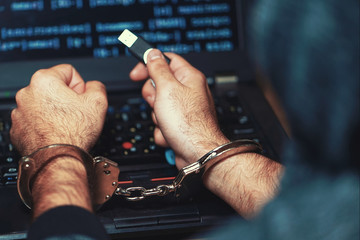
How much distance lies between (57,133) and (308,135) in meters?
0.38

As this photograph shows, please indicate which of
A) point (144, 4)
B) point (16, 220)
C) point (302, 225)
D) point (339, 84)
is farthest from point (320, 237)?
point (144, 4)

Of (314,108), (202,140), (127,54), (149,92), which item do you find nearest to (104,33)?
(127,54)

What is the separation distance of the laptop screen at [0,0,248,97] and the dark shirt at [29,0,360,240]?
1.62 feet

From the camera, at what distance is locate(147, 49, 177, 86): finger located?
2.16 ft

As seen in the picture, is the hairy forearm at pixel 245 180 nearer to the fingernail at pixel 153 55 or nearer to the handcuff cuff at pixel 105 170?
the handcuff cuff at pixel 105 170

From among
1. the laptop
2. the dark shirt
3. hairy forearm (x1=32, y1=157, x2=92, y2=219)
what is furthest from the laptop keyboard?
the dark shirt

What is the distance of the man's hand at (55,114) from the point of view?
62 centimetres

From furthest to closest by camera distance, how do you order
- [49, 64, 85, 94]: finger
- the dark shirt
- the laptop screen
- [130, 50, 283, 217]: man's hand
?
1. the laptop screen
2. [49, 64, 85, 94]: finger
3. [130, 50, 283, 217]: man's hand
4. the dark shirt

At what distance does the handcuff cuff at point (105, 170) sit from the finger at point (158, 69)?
134 millimetres

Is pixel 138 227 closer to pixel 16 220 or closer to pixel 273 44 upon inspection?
pixel 16 220

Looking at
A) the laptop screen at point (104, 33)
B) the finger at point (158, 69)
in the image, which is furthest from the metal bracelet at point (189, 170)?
the laptop screen at point (104, 33)

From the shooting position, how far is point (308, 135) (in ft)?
1.13

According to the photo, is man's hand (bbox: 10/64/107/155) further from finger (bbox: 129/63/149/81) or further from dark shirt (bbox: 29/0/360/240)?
dark shirt (bbox: 29/0/360/240)

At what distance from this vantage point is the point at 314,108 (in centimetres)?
32
